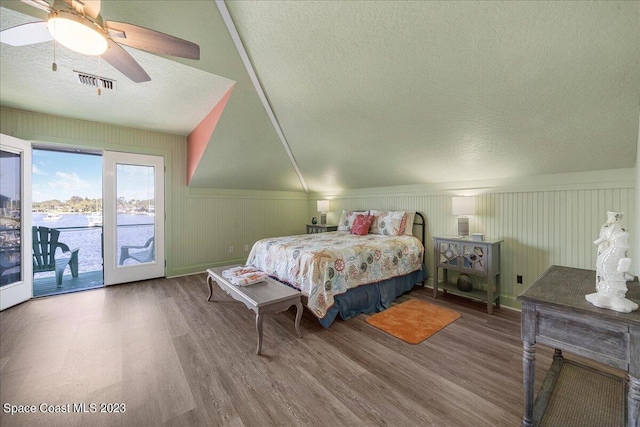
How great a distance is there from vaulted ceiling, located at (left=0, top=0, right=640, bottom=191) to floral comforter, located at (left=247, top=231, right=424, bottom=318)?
4.21 feet

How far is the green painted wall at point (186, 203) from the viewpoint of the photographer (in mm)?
3475

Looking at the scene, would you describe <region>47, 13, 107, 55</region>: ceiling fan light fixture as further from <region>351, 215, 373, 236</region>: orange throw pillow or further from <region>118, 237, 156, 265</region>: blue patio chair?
<region>351, 215, 373, 236</region>: orange throw pillow

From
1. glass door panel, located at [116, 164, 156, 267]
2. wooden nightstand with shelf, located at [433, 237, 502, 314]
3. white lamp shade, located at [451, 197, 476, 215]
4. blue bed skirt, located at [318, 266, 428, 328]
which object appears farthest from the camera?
glass door panel, located at [116, 164, 156, 267]

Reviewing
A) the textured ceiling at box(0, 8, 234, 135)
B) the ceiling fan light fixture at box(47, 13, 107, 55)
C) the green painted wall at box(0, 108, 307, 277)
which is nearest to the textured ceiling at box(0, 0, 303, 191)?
the textured ceiling at box(0, 8, 234, 135)

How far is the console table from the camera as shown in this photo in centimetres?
107

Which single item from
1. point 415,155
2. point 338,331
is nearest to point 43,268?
point 338,331

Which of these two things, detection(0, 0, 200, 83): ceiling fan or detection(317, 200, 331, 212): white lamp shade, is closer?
detection(0, 0, 200, 83): ceiling fan

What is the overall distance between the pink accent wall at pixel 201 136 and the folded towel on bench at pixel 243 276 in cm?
199

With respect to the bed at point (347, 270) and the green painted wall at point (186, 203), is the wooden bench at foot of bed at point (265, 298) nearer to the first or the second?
the bed at point (347, 270)

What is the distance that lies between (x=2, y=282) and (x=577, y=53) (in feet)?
19.5

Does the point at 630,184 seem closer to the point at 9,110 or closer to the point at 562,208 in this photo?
the point at 562,208

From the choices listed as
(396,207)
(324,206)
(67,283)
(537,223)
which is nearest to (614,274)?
(537,223)

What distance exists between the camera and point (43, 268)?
403 centimetres

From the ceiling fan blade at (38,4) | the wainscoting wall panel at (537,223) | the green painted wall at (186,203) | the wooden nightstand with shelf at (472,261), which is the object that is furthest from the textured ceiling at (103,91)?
the wainscoting wall panel at (537,223)
